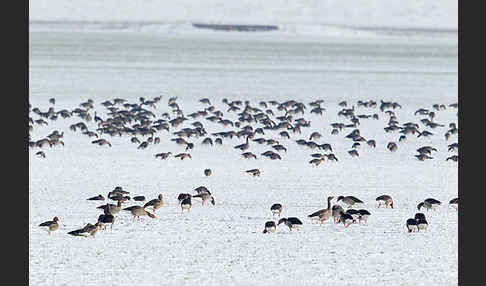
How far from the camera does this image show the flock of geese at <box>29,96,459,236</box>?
15180 mm

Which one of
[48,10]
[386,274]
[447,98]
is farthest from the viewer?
[48,10]

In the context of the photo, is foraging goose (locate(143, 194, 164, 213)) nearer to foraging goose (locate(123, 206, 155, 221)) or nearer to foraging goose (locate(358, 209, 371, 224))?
foraging goose (locate(123, 206, 155, 221))

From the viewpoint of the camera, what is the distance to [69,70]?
1903 inches

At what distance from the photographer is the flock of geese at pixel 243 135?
15.2 m

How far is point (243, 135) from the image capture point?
24.6 meters

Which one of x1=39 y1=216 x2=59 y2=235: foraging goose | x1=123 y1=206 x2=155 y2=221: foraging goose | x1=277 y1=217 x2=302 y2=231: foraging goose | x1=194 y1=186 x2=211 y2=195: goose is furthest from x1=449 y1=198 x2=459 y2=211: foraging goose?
x1=39 y1=216 x2=59 y2=235: foraging goose

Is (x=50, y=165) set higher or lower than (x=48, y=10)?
lower

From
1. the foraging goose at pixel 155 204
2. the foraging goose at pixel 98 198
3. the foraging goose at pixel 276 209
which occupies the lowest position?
the foraging goose at pixel 276 209

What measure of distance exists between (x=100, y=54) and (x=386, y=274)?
173 feet

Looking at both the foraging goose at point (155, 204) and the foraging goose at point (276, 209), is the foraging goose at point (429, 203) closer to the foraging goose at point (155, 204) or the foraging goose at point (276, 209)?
the foraging goose at point (276, 209)

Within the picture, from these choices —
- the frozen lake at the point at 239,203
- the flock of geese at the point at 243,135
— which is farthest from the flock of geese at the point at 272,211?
the frozen lake at the point at 239,203
